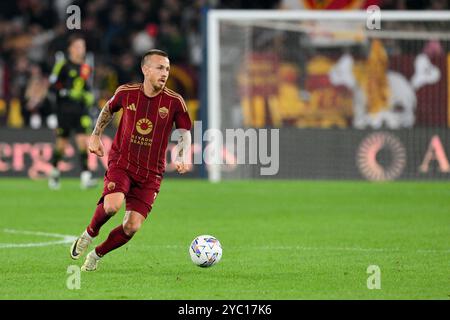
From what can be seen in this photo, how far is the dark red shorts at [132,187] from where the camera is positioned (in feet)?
31.7

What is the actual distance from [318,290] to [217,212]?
698 centimetres

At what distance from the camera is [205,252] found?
32.1 feet

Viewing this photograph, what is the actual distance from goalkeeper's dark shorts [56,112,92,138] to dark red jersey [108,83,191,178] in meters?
9.24

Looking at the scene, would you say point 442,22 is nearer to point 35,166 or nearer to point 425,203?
point 425,203

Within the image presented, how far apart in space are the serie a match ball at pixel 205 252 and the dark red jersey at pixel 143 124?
688 mm

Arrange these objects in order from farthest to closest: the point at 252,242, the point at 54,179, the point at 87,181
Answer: the point at 54,179 < the point at 87,181 < the point at 252,242

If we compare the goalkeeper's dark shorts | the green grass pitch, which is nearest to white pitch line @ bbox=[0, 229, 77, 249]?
the green grass pitch

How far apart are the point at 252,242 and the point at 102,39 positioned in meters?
14.5

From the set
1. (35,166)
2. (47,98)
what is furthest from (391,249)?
(47,98)

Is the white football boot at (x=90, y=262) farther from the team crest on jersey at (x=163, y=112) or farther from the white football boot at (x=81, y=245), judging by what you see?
the team crest on jersey at (x=163, y=112)

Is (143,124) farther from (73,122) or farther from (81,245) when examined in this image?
(73,122)

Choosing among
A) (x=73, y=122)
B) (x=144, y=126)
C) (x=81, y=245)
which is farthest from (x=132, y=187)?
(x=73, y=122)

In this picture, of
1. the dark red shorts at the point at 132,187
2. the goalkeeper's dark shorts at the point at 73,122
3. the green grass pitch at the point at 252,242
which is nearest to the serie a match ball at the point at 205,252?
the green grass pitch at the point at 252,242
